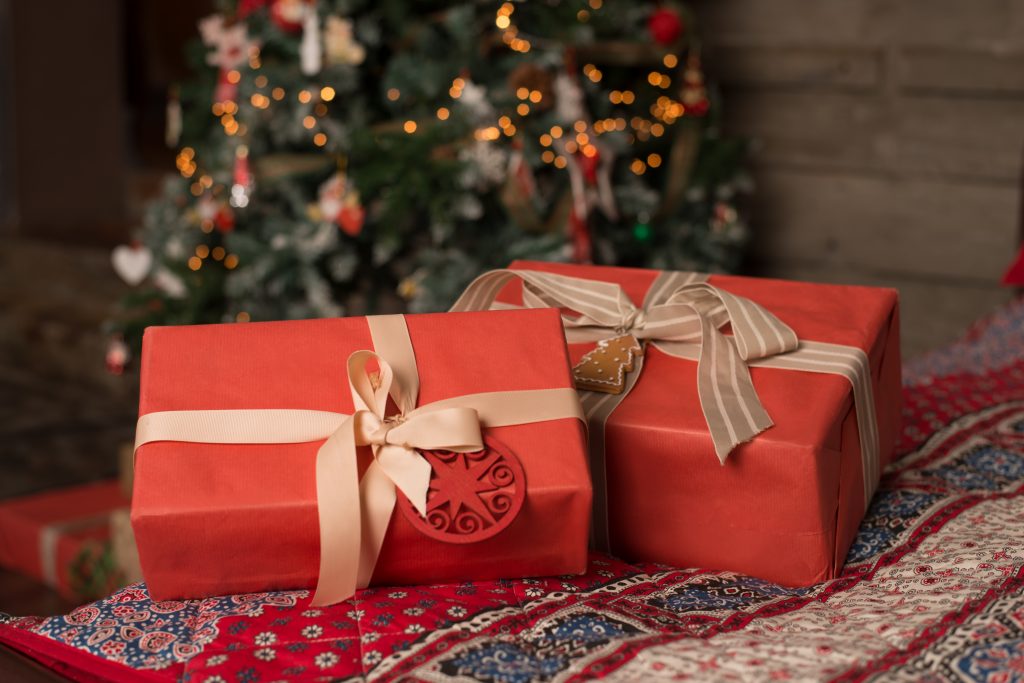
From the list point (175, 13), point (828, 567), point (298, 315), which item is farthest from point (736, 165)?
point (175, 13)

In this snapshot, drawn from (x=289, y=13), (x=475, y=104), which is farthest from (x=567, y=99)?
(x=289, y=13)

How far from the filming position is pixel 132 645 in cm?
82

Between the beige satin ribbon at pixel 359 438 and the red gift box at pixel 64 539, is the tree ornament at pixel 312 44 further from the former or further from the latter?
the beige satin ribbon at pixel 359 438

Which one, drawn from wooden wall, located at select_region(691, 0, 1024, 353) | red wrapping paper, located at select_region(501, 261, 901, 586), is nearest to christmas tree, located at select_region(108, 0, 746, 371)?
wooden wall, located at select_region(691, 0, 1024, 353)

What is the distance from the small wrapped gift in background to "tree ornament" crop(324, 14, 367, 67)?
1.31 metres

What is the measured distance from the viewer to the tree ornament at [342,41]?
2273 millimetres

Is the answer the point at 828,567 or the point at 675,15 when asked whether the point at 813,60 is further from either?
the point at 828,567

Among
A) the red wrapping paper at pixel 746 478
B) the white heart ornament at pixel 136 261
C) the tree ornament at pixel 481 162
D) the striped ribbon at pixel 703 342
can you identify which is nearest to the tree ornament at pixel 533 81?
the tree ornament at pixel 481 162

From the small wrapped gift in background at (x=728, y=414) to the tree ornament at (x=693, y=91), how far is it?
4.95ft

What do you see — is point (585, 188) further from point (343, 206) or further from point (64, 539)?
point (64, 539)

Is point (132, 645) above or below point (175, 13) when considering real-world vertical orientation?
below

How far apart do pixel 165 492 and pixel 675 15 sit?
1.95 meters

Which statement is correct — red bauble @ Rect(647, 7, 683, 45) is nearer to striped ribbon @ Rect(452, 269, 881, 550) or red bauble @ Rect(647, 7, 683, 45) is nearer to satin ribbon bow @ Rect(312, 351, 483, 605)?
striped ribbon @ Rect(452, 269, 881, 550)

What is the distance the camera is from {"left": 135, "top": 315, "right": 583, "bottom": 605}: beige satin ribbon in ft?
2.72
